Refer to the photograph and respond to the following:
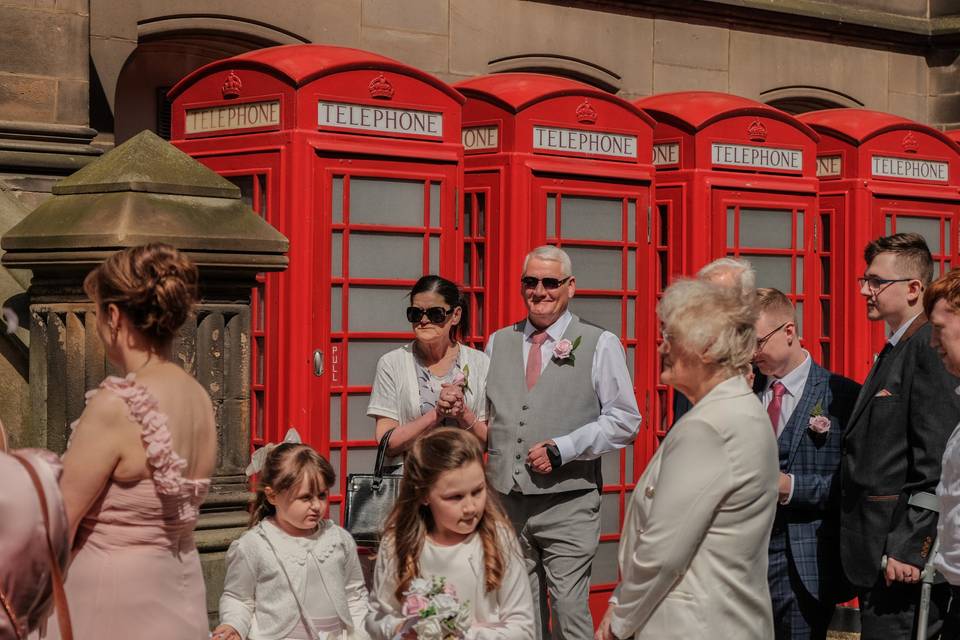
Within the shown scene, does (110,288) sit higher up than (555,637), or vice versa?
(110,288)

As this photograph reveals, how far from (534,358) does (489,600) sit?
7.30ft

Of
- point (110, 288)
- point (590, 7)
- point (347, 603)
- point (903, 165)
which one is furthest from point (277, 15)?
point (110, 288)

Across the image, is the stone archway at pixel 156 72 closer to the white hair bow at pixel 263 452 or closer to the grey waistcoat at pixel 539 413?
the grey waistcoat at pixel 539 413

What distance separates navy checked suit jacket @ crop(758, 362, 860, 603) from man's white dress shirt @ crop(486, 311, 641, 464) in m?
0.69

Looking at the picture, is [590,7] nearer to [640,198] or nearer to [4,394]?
[640,198]

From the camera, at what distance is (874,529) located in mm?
5488

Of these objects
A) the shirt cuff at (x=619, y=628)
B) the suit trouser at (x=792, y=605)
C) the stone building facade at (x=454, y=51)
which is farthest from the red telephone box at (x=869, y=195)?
the shirt cuff at (x=619, y=628)

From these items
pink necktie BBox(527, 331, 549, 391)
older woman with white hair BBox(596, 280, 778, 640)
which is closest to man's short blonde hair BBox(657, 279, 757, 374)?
older woman with white hair BBox(596, 280, 778, 640)

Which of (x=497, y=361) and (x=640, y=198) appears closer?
(x=497, y=361)

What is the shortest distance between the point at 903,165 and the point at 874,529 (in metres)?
5.65

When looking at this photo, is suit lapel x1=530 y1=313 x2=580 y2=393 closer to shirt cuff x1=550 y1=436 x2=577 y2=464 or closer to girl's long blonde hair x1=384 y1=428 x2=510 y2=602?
shirt cuff x1=550 y1=436 x2=577 y2=464

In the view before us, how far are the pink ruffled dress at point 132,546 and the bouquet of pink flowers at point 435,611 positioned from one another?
0.67 m

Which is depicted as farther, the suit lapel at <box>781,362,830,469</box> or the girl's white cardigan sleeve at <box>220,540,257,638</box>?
the suit lapel at <box>781,362,830,469</box>

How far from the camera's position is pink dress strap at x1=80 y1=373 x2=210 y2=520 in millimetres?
3695
